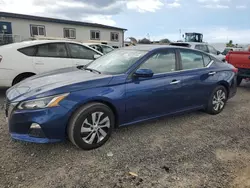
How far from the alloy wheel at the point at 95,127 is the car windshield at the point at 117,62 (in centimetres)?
77

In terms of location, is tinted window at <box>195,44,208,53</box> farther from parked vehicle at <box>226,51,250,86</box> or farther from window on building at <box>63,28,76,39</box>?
window on building at <box>63,28,76,39</box>

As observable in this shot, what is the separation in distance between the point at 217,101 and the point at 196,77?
3.14 feet

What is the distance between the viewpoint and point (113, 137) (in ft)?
11.6

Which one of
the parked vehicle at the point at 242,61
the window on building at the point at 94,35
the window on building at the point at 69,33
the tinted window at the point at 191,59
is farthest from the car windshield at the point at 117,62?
the window on building at the point at 94,35

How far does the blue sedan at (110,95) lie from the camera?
279 cm

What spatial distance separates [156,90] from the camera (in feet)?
11.7

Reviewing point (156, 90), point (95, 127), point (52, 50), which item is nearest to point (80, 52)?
point (52, 50)

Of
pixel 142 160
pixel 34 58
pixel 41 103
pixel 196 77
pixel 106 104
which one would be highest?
pixel 34 58

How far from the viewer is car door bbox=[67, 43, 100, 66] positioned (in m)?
5.89

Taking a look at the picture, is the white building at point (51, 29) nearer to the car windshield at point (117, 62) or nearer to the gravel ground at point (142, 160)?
the car windshield at point (117, 62)

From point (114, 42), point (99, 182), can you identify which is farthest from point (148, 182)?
point (114, 42)

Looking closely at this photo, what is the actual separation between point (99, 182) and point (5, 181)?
1048 millimetres

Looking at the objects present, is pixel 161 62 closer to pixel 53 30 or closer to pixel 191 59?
pixel 191 59

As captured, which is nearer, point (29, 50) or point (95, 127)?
point (95, 127)
